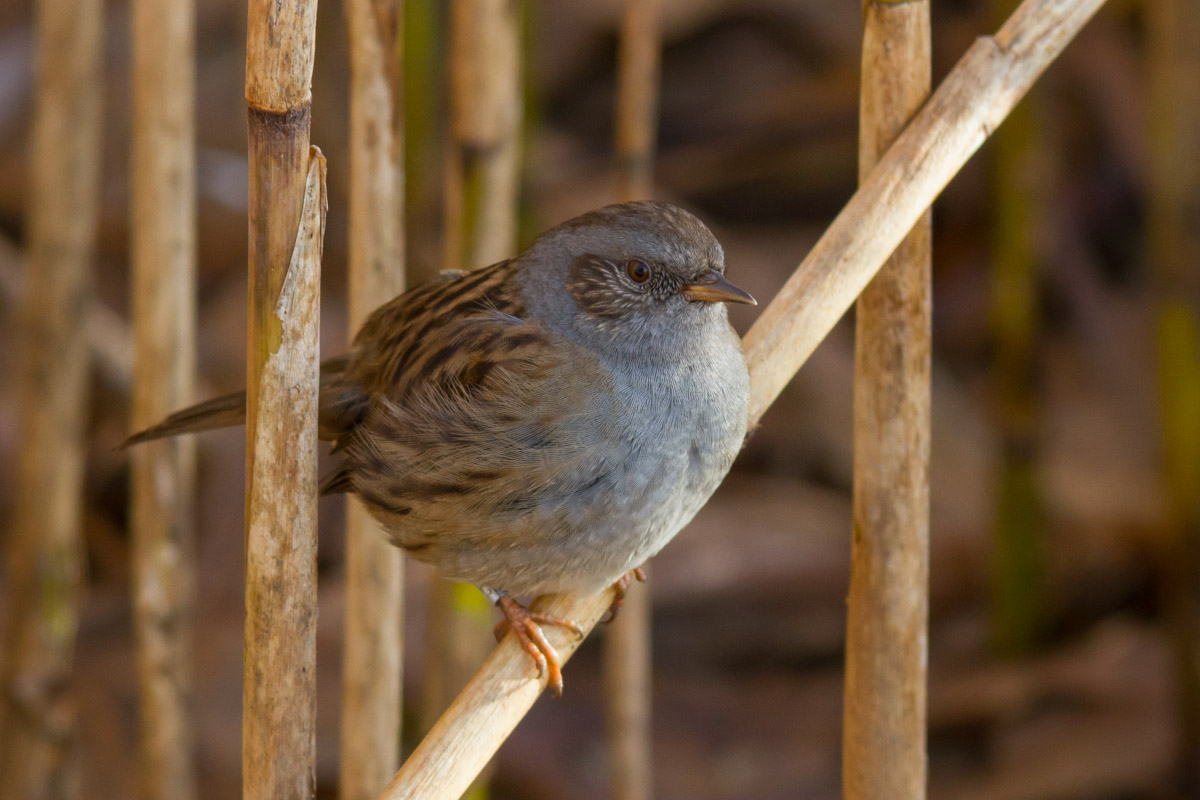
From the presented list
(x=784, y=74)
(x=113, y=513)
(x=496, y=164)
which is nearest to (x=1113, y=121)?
(x=784, y=74)

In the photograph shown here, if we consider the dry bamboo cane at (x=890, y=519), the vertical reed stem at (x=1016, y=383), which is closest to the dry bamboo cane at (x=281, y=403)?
the dry bamboo cane at (x=890, y=519)

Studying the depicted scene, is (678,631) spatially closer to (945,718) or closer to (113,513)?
(945,718)

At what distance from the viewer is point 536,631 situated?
97.7 inches

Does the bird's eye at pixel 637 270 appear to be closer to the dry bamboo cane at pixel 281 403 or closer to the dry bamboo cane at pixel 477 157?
the dry bamboo cane at pixel 477 157

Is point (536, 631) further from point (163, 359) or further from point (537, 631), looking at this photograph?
point (163, 359)

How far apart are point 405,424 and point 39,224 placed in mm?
1309

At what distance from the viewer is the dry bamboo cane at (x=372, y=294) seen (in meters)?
2.48

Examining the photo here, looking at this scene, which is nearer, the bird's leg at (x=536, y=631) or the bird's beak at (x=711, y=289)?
the bird's leg at (x=536, y=631)

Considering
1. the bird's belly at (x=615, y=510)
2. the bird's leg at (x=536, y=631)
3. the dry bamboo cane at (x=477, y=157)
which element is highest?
the dry bamboo cane at (x=477, y=157)

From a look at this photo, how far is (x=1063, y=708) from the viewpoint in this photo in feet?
13.7

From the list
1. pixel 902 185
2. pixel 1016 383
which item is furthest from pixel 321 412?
pixel 1016 383

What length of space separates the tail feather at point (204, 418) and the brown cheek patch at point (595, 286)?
0.67 meters

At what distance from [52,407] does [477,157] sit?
1322 mm

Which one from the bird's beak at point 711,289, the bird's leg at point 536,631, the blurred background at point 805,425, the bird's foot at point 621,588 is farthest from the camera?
the blurred background at point 805,425
